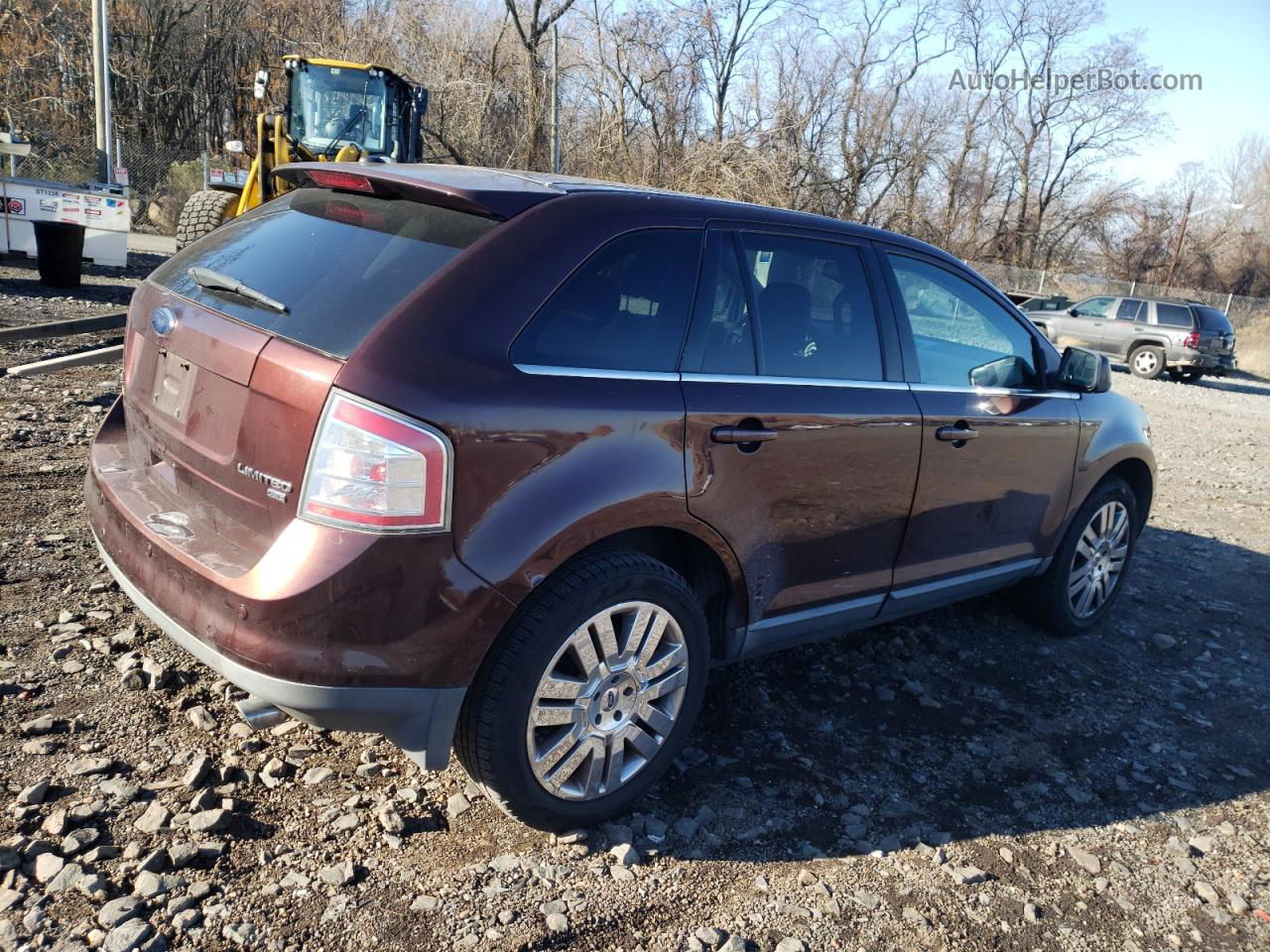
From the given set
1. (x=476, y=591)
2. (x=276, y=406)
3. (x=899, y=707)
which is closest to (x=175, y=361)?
(x=276, y=406)

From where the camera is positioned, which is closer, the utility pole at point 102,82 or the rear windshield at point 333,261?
the rear windshield at point 333,261

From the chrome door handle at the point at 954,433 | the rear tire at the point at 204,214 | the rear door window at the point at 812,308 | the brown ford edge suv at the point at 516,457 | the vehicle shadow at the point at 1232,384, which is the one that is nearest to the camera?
the brown ford edge suv at the point at 516,457

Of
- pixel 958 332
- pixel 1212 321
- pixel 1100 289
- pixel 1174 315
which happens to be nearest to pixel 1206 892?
pixel 958 332

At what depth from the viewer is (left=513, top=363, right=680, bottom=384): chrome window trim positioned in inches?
104

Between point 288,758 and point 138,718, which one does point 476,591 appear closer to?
point 288,758

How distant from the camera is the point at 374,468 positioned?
2.38 metres

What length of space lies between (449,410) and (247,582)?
67cm

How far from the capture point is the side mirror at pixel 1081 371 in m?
4.48

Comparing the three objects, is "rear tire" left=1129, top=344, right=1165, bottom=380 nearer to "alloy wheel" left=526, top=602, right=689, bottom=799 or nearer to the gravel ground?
the gravel ground

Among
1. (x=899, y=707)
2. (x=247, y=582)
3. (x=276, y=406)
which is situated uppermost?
(x=276, y=406)

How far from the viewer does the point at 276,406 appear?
8.20 ft

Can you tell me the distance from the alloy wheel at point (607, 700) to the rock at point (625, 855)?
0.54 ft

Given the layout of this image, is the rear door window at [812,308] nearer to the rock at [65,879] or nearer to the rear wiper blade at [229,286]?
the rear wiper blade at [229,286]

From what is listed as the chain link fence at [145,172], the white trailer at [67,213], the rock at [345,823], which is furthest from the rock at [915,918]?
the chain link fence at [145,172]
